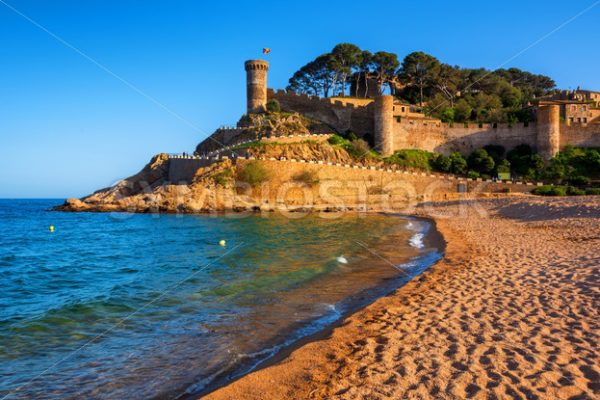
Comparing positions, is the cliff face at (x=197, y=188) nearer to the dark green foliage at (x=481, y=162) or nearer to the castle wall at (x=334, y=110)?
the castle wall at (x=334, y=110)

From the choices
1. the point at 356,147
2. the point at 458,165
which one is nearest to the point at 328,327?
the point at 356,147

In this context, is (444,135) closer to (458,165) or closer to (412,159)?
(458,165)

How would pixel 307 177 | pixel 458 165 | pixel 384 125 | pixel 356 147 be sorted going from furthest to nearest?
1. pixel 384 125
2. pixel 356 147
3. pixel 458 165
4. pixel 307 177

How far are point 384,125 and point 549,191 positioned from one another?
1744 centimetres

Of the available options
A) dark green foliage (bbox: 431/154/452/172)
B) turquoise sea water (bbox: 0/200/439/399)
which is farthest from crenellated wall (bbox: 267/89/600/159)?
turquoise sea water (bbox: 0/200/439/399)

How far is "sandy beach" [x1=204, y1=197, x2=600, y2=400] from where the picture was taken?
463 cm

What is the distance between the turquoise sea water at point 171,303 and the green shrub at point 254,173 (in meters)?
16.4

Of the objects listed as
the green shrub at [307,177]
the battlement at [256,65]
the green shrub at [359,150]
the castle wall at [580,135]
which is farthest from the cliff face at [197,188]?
the castle wall at [580,135]

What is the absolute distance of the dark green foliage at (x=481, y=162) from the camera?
44969mm

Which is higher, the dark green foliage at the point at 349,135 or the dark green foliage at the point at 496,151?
the dark green foliage at the point at 349,135

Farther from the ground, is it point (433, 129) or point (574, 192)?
point (433, 129)

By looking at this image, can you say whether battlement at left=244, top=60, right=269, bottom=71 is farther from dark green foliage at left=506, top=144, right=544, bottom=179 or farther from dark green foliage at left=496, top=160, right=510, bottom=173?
dark green foliage at left=506, top=144, right=544, bottom=179

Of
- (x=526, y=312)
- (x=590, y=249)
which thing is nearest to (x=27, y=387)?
(x=526, y=312)

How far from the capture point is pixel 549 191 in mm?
35000
